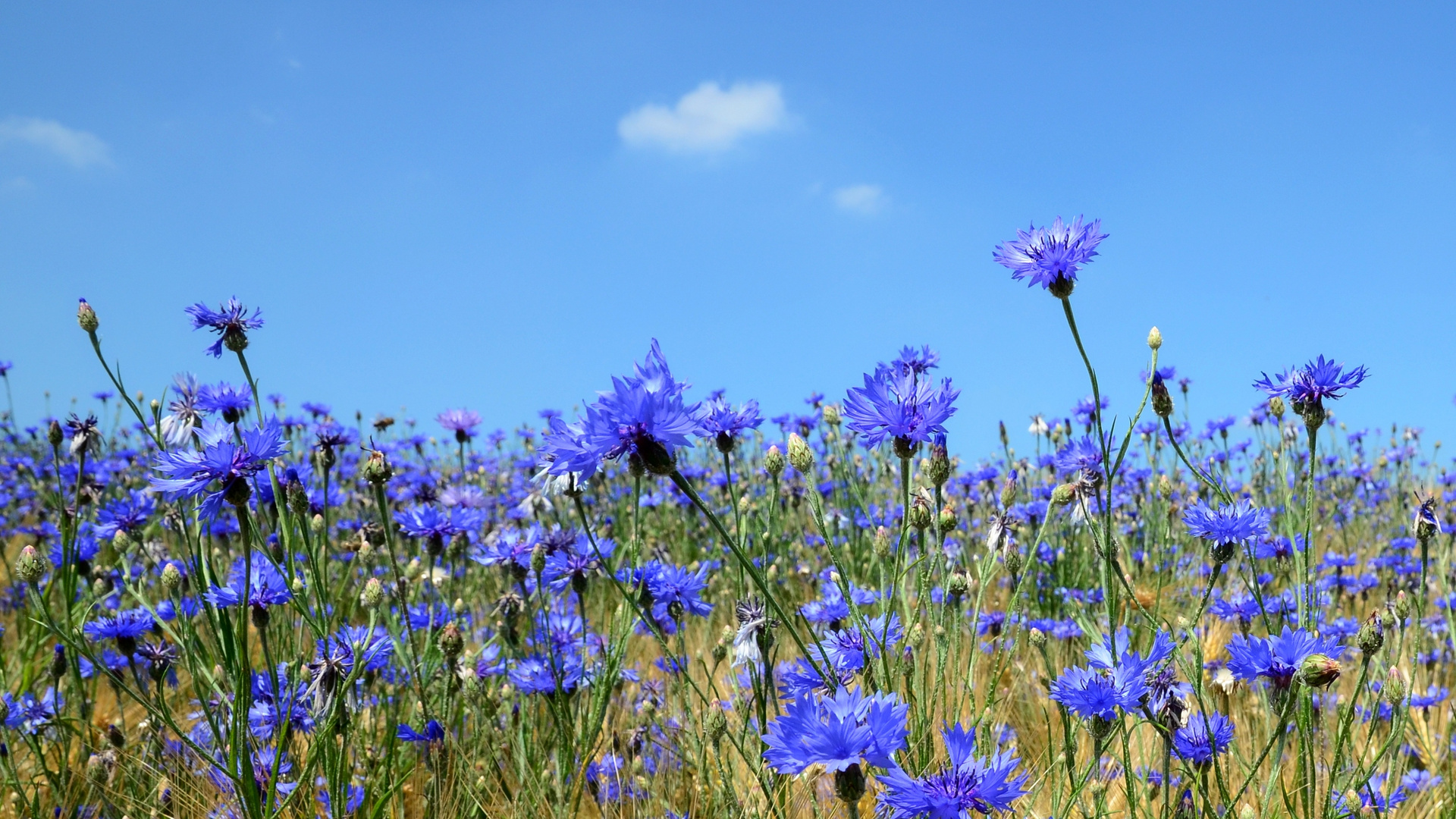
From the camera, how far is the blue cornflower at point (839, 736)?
52.7 inches

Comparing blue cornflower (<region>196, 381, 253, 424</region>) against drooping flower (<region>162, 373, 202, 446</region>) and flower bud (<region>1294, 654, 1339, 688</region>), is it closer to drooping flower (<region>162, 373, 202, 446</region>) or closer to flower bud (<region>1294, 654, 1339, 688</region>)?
drooping flower (<region>162, 373, 202, 446</region>)

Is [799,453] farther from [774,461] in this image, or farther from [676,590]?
[676,590]

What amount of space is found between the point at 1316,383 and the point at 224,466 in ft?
7.36

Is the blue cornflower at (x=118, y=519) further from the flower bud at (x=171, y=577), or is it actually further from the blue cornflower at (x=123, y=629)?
the flower bud at (x=171, y=577)

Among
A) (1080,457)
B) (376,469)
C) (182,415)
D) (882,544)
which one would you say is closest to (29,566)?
(182,415)

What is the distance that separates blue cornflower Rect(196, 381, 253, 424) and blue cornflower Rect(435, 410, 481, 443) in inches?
60.3

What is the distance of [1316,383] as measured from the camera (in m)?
2.16

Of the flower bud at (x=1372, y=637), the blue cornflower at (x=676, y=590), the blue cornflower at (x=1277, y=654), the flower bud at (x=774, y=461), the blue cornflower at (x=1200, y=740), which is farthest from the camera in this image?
the blue cornflower at (x=676, y=590)

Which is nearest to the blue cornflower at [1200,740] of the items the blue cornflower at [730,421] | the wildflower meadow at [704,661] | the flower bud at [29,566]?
the wildflower meadow at [704,661]

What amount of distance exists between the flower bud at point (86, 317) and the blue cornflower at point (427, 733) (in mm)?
1277

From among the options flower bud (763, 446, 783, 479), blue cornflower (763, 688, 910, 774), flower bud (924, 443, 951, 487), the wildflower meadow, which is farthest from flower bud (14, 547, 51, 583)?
flower bud (924, 443, 951, 487)

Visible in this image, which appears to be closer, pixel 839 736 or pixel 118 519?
pixel 839 736

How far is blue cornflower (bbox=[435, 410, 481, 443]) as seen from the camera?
13.4ft

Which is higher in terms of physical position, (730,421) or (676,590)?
(730,421)
